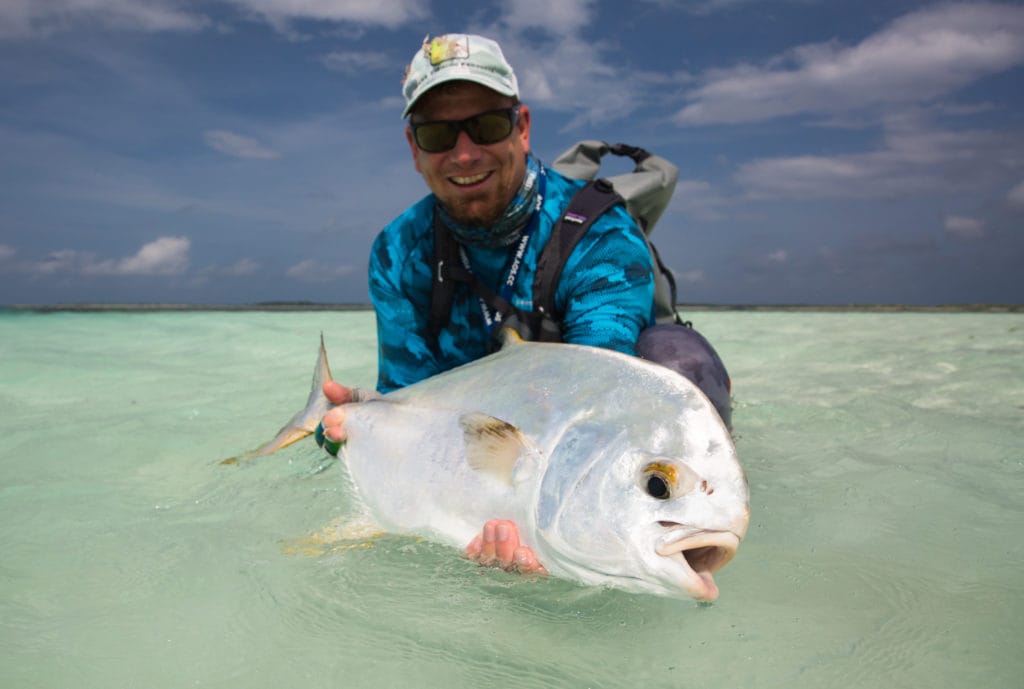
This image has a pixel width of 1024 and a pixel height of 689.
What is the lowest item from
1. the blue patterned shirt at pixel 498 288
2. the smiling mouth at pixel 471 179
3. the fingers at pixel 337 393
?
the fingers at pixel 337 393

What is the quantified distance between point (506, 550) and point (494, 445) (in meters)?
0.25

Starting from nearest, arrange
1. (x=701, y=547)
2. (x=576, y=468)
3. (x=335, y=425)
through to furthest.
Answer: (x=701, y=547) < (x=576, y=468) < (x=335, y=425)

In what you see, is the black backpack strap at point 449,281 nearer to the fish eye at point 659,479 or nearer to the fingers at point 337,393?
the fingers at point 337,393

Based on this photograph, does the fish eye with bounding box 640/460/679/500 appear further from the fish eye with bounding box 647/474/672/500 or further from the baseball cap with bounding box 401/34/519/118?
the baseball cap with bounding box 401/34/519/118

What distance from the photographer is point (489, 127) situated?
266 cm

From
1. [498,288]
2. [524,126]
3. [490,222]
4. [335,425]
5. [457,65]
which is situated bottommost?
[335,425]

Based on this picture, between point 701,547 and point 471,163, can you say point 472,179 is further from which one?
point 701,547

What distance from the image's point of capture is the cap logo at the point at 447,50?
259 cm

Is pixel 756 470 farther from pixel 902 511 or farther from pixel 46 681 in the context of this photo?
pixel 46 681

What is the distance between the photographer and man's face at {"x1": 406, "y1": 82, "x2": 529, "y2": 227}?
105 inches

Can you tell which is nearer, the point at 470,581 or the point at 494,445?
the point at 494,445

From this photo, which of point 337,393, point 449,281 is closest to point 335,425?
A: point 337,393

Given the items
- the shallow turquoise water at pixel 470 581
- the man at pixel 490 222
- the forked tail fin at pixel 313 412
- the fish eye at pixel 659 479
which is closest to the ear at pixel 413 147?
the man at pixel 490 222

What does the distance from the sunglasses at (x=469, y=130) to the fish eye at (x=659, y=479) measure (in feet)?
5.22
